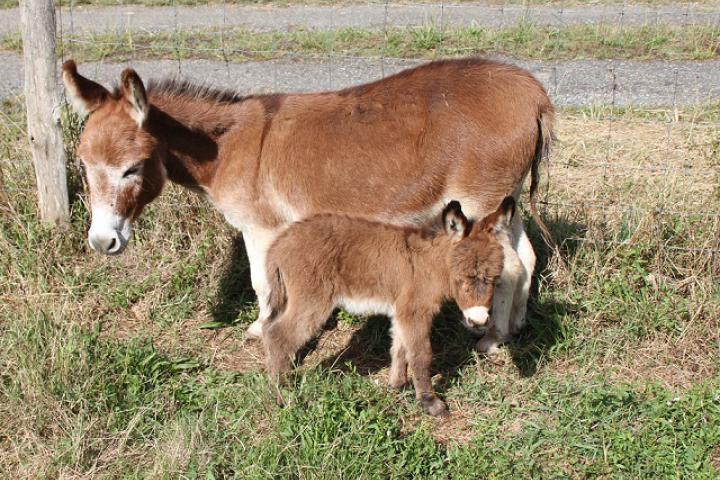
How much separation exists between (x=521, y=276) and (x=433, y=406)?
3.53 ft

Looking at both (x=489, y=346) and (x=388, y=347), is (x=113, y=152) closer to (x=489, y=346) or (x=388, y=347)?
(x=388, y=347)

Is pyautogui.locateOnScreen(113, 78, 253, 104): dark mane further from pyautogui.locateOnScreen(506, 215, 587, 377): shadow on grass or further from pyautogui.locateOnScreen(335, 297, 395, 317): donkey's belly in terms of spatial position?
pyautogui.locateOnScreen(506, 215, 587, 377): shadow on grass

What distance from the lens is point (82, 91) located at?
4.54 metres

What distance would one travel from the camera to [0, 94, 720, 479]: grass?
12.9 feet

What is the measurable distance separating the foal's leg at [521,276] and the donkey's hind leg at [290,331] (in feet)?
4.30

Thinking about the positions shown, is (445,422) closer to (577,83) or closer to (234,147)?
(234,147)

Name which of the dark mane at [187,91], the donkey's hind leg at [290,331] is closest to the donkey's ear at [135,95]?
the dark mane at [187,91]

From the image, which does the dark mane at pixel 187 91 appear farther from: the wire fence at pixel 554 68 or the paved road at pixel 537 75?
the paved road at pixel 537 75

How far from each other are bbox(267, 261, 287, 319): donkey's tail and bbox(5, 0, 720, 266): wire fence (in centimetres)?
154

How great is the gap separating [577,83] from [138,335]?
6.77 m

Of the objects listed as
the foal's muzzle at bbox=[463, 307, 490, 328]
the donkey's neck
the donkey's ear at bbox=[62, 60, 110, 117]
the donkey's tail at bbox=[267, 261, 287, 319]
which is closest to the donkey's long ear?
the foal's muzzle at bbox=[463, 307, 490, 328]

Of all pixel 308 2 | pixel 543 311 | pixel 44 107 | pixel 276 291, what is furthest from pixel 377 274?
pixel 308 2

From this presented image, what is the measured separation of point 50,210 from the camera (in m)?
5.68

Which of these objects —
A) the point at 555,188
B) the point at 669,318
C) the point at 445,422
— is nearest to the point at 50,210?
the point at 445,422
